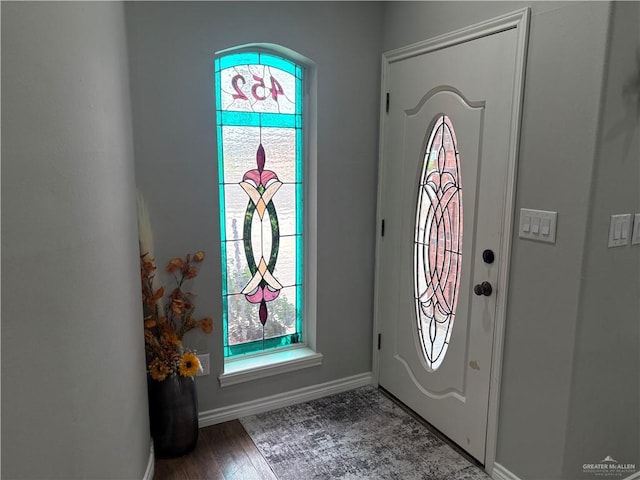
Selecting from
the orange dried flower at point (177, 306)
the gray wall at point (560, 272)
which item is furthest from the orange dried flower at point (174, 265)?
the gray wall at point (560, 272)

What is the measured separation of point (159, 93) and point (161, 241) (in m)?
0.71

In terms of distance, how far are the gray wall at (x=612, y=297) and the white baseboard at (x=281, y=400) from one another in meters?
1.34

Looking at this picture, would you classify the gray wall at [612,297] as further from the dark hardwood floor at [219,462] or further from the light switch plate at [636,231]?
the dark hardwood floor at [219,462]

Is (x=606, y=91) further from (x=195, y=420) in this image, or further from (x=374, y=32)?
(x=195, y=420)

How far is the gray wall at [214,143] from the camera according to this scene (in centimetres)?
216

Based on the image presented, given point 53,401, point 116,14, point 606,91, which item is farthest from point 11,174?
A: point 606,91

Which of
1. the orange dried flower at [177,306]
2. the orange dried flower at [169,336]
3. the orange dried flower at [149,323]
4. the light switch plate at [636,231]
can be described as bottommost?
the orange dried flower at [169,336]

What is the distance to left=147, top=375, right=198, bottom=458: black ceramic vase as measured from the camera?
2174 millimetres

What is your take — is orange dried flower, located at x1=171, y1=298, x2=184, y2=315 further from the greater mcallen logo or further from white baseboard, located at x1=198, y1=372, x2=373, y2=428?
the greater mcallen logo

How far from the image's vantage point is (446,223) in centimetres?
233

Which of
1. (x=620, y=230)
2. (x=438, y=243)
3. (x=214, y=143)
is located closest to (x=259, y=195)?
(x=214, y=143)

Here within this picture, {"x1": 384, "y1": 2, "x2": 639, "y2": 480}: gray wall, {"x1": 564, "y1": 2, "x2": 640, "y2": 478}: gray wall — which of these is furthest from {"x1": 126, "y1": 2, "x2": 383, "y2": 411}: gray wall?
{"x1": 564, "y1": 2, "x2": 640, "y2": 478}: gray wall

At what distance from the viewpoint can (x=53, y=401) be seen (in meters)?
1.10

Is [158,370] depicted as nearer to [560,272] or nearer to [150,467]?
[150,467]
